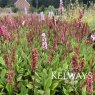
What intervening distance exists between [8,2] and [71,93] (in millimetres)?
56257

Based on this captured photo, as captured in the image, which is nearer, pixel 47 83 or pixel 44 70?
pixel 47 83

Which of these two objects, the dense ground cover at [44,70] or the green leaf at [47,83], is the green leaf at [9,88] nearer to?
the dense ground cover at [44,70]

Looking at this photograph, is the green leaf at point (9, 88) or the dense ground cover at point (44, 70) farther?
the green leaf at point (9, 88)

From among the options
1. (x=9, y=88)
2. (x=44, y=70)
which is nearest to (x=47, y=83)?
(x=44, y=70)

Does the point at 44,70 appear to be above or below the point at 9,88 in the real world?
above

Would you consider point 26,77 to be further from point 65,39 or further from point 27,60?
point 65,39

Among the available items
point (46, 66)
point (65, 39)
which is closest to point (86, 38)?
point (65, 39)

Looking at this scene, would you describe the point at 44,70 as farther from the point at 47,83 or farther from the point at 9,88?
the point at 9,88

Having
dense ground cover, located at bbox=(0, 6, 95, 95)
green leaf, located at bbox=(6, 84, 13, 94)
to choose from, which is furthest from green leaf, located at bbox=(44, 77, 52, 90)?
green leaf, located at bbox=(6, 84, 13, 94)

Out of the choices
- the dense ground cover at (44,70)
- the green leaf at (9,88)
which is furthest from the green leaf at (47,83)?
the green leaf at (9,88)

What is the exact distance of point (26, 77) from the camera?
3.42 meters

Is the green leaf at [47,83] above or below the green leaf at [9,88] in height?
above

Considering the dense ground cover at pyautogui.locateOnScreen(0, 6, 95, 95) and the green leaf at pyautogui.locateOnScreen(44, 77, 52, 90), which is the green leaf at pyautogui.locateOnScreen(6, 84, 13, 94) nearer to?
the dense ground cover at pyautogui.locateOnScreen(0, 6, 95, 95)

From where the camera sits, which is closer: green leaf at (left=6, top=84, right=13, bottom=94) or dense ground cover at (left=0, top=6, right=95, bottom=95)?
dense ground cover at (left=0, top=6, right=95, bottom=95)
